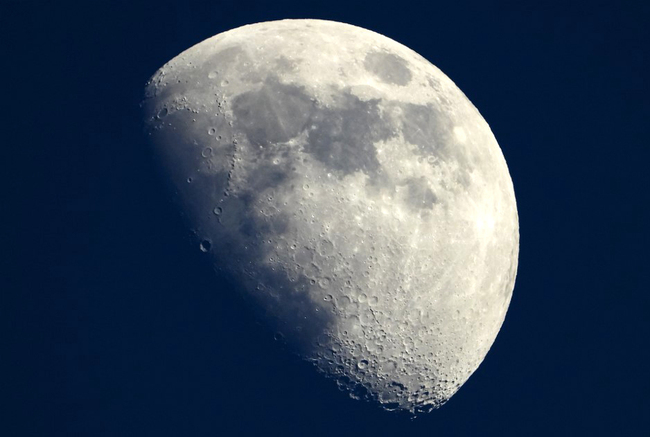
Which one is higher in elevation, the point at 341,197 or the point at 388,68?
the point at 388,68

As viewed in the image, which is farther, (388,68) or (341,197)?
(388,68)

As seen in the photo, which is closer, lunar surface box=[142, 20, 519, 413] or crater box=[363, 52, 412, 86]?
lunar surface box=[142, 20, 519, 413]

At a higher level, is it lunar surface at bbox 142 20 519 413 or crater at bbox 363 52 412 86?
crater at bbox 363 52 412 86

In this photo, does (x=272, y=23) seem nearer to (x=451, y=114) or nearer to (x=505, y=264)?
(x=451, y=114)

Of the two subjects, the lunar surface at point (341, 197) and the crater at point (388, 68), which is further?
the crater at point (388, 68)

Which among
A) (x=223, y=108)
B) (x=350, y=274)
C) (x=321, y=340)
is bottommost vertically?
(x=321, y=340)

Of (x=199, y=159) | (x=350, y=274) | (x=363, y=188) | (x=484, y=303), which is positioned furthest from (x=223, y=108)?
(x=484, y=303)

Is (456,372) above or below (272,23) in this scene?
below

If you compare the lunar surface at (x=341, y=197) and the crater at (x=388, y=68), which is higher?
the crater at (x=388, y=68)
